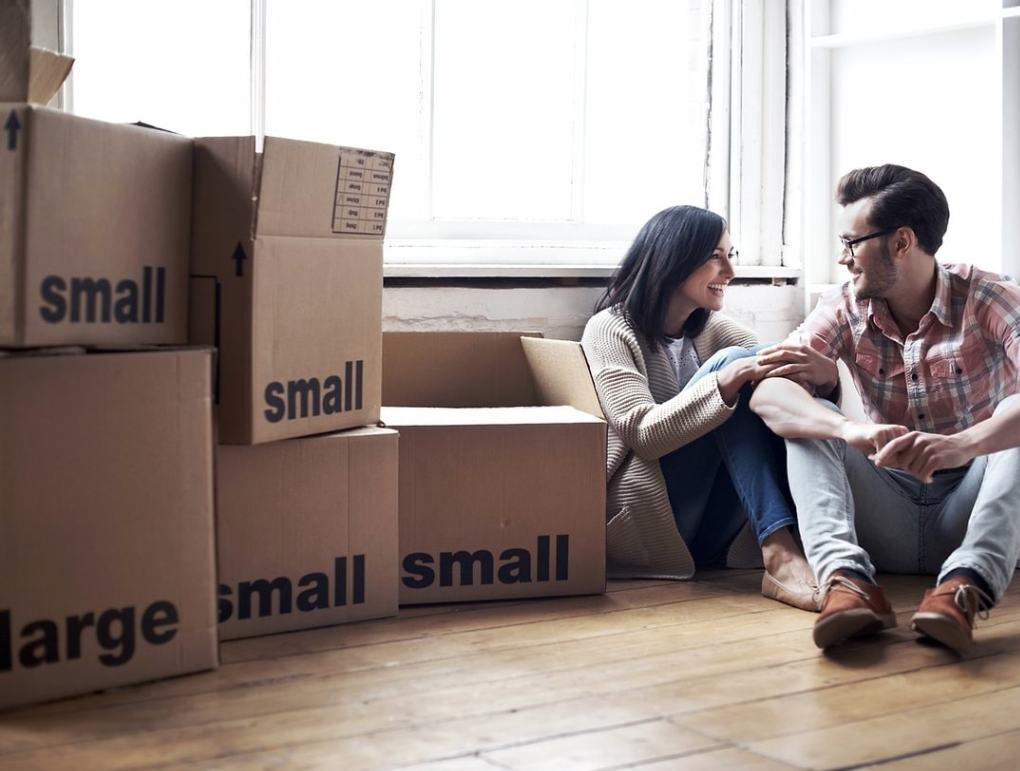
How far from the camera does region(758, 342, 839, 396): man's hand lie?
227 cm

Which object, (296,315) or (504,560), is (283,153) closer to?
(296,315)

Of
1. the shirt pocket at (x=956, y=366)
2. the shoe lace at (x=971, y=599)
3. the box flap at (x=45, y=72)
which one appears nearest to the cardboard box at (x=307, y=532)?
the box flap at (x=45, y=72)

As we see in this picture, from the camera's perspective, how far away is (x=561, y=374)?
96.5 inches

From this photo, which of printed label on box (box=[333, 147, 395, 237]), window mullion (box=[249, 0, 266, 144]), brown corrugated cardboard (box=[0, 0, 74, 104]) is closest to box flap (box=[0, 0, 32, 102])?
brown corrugated cardboard (box=[0, 0, 74, 104])

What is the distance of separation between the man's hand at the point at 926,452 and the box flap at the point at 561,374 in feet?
1.73

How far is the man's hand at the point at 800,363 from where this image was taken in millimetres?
2266

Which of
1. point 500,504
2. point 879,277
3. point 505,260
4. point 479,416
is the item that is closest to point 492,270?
point 505,260

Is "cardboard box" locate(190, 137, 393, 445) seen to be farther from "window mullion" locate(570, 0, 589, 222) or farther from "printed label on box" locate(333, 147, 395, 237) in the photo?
"window mullion" locate(570, 0, 589, 222)

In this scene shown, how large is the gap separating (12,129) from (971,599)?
59.8 inches

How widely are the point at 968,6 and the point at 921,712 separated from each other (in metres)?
1.77

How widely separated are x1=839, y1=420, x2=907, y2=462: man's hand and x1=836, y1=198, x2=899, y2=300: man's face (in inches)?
12.3

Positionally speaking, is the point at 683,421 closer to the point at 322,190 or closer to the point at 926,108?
the point at 322,190

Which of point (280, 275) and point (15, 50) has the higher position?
point (15, 50)

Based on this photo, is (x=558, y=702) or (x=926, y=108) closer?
(x=558, y=702)
